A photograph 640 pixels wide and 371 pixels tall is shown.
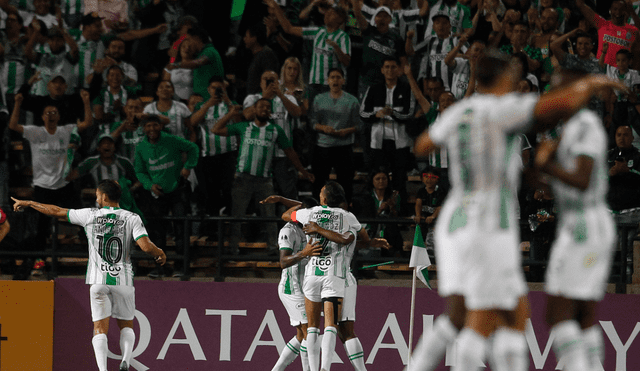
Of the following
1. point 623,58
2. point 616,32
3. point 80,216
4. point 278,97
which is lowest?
point 80,216

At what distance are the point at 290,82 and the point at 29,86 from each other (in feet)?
11.8

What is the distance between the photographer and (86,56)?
12.4 m

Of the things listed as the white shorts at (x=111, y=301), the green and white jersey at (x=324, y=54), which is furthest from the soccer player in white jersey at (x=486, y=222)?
the green and white jersey at (x=324, y=54)

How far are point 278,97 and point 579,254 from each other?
280 inches

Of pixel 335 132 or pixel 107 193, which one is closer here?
pixel 107 193

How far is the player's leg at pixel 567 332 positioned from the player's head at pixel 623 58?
23.7 ft

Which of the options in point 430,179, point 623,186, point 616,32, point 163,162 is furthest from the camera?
point 616,32

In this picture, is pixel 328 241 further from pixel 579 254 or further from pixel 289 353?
pixel 579 254

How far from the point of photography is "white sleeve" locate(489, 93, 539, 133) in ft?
15.0

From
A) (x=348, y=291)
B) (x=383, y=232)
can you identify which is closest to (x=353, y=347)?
(x=348, y=291)

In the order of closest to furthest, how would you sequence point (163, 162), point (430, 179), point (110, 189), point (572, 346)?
point (572, 346) → point (110, 189) → point (430, 179) → point (163, 162)

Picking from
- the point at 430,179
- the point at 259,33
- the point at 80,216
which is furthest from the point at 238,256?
the point at 259,33

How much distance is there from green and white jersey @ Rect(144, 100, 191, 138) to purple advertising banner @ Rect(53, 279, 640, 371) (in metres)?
2.00

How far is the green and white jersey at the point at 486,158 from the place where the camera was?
15.5 feet
